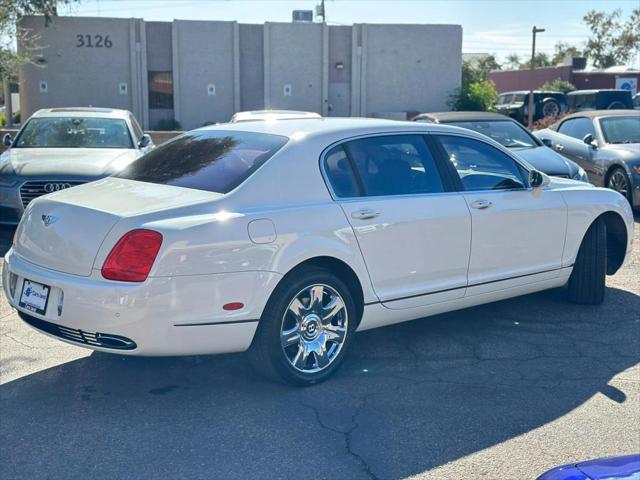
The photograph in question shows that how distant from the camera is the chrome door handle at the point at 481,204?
5.80 metres

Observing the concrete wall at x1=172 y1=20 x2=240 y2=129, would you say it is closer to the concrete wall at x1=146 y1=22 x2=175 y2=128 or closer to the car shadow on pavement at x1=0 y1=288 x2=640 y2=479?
the concrete wall at x1=146 y1=22 x2=175 y2=128

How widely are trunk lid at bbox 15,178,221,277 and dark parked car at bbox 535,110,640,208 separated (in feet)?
28.8

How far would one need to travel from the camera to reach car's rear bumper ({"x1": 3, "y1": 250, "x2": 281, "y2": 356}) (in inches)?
173

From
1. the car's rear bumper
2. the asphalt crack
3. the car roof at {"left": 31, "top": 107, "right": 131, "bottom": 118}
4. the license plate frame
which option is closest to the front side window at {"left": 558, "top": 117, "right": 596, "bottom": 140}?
the car roof at {"left": 31, "top": 107, "right": 131, "bottom": 118}

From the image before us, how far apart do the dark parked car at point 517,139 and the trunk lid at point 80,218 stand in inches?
266

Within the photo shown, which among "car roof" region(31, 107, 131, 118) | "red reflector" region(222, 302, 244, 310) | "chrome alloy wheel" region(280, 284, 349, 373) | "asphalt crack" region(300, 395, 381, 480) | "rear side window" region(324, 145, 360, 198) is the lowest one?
"asphalt crack" region(300, 395, 381, 480)

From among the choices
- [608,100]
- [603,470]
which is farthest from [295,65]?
[603,470]

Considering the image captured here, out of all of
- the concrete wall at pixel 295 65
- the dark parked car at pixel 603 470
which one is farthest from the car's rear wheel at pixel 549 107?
the dark parked car at pixel 603 470

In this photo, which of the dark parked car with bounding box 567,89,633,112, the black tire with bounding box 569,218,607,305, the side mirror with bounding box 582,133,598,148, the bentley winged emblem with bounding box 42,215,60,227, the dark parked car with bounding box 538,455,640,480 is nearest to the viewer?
the dark parked car with bounding box 538,455,640,480

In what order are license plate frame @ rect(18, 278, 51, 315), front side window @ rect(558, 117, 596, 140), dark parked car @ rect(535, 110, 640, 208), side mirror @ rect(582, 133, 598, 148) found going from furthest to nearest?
front side window @ rect(558, 117, 596, 140) < side mirror @ rect(582, 133, 598, 148) < dark parked car @ rect(535, 110, 640, 208) < license plate frame @ rect(18, 278, 51, 315)

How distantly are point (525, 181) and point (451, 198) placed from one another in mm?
904

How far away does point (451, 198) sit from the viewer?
18.7 ft

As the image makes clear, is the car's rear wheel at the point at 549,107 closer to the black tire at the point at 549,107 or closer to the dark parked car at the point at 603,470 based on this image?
the black tire at the point at 549,107

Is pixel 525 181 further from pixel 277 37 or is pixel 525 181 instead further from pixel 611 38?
pixel 611 38
